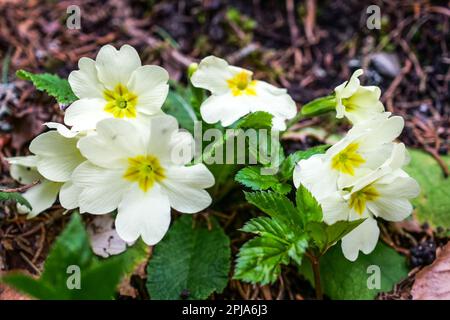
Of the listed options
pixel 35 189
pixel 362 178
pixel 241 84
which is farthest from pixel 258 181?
pixel 35 189

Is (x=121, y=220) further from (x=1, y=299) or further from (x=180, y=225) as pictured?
(x=1, y=299)

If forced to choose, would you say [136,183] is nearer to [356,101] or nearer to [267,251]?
[267,251]

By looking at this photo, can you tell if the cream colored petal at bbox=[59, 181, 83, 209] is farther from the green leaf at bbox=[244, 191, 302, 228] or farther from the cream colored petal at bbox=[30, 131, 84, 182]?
the green leaf at bbox=[244, 191, 302, 228]

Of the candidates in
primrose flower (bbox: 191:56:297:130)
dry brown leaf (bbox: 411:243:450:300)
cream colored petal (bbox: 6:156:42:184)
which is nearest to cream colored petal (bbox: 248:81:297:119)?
primrose flower (bbox: 191:56:297:130)

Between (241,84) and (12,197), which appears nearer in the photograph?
(12,197)

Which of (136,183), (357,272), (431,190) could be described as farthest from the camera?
(431,190)
